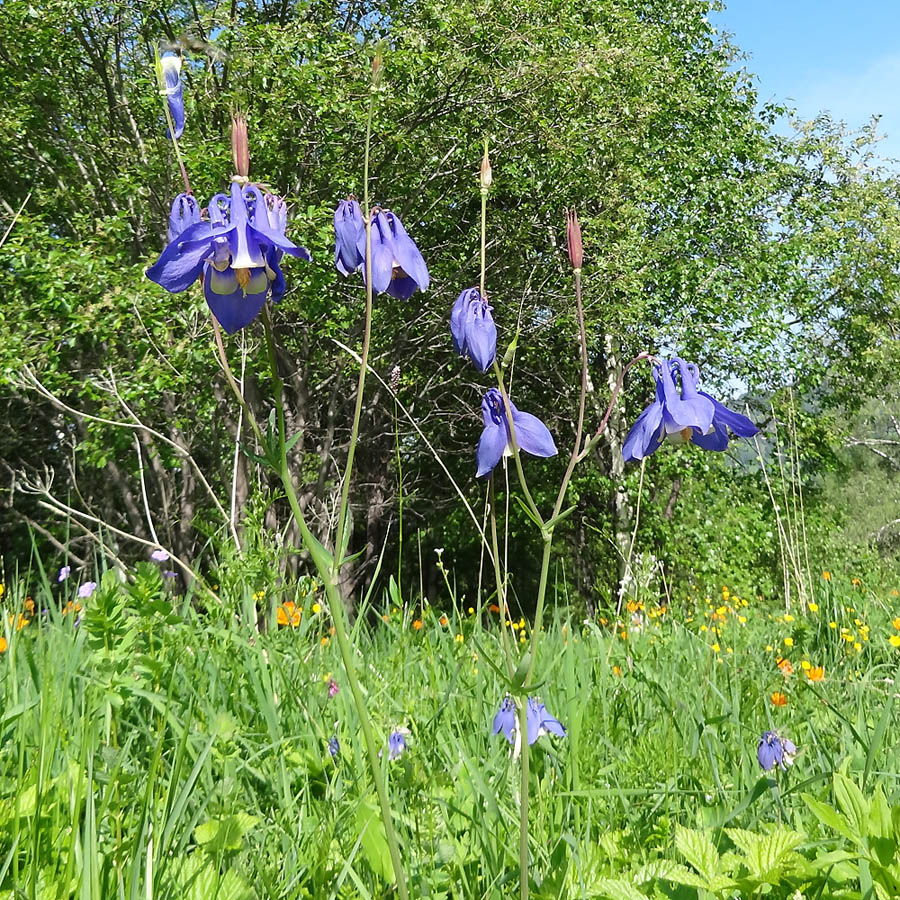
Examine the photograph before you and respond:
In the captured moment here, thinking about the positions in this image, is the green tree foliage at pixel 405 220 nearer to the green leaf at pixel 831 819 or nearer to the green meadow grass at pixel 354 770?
the green meadow grass at pixel 354 770

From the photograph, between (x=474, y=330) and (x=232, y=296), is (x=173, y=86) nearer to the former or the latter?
(x=232, y=296)

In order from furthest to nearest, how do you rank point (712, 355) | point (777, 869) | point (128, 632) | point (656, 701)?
point (712, 355) < point (656, 701) < point (128, 632) < point (777, 869)

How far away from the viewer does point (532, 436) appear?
1.30 meters

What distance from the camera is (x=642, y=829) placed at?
1.40m

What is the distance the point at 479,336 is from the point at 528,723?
34.0 inches

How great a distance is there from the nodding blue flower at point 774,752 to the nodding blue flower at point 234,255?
1.25 metres

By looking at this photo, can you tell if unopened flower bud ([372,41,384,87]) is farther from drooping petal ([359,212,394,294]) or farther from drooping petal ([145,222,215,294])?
drooping petal ([145,222,215,294])

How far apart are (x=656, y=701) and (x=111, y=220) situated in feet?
19.8

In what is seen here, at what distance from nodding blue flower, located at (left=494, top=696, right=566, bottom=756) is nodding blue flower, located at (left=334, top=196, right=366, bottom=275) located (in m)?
0.94

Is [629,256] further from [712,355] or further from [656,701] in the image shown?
[656,701]

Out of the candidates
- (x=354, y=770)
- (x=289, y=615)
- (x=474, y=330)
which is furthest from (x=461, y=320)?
(x=289, y=615)

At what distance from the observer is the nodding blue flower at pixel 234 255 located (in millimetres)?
981

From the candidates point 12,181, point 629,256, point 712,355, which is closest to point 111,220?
point 12,181

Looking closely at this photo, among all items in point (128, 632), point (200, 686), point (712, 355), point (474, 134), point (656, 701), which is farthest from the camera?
point (712, 355)
